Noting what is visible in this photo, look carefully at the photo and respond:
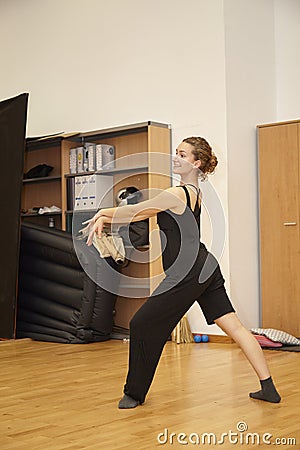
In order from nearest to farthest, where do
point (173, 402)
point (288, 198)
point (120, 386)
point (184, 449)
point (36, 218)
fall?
point (184, 449) → point (173, 402) → point (120, 386) → point (288, 198) → point (36, 218)

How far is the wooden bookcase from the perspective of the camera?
666cm

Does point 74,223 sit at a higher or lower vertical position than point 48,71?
lower

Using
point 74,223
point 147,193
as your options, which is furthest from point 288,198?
point 74,223

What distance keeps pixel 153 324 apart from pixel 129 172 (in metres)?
3.41

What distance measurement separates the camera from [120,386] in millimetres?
4320

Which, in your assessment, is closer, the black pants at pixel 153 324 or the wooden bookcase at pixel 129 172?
the black pants at pixel 153 324

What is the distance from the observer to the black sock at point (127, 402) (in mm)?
3690

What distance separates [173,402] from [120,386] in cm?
57

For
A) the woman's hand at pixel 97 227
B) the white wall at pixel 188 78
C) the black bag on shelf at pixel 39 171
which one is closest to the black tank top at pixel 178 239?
the woman's hand at pixel 97 227

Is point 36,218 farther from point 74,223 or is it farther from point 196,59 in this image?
point 196,59

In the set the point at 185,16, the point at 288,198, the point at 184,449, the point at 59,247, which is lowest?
the point at 184,449

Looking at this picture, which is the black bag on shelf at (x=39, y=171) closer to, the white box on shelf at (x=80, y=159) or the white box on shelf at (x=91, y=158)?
the white box on shelf at (x=80, y=159)

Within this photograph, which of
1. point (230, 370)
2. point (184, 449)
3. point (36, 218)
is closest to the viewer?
point (184, 449)

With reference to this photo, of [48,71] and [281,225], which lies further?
[48,71]
